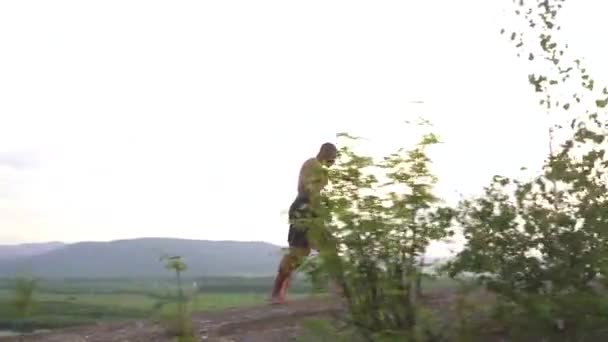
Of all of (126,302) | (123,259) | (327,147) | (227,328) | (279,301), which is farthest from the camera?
(123,259)

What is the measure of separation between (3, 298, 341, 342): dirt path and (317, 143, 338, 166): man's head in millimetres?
1109

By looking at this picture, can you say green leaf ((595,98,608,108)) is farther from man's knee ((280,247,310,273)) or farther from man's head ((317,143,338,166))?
man's knee ((280,247,310,273))

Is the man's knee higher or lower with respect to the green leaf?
lower

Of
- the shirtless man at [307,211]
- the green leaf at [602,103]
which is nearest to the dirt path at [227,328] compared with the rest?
the shirtless man at [307,211]

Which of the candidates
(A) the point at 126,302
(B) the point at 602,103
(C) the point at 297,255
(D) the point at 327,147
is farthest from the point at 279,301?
(A) the point at 126,302

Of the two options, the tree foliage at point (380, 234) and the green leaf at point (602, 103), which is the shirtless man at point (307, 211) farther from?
the green leaf at point (602, 103)

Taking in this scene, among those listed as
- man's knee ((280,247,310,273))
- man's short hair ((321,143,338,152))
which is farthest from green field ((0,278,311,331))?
man's short hair ((321,143,338,152))

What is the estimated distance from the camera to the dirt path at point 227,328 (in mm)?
8844

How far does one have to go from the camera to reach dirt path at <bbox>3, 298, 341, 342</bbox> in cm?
884

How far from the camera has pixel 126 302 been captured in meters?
16.5

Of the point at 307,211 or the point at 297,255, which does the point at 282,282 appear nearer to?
the point at 297,255

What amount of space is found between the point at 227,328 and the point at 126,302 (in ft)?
24.2

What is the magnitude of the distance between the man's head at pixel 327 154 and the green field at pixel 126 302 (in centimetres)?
78

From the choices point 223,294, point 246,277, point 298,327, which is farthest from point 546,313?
point 246,277
